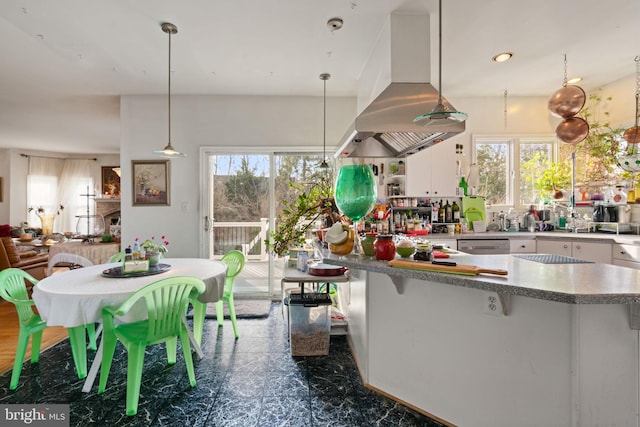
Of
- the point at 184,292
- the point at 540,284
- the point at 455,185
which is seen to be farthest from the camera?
the point at 455,185

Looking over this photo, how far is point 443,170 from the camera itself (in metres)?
4.20

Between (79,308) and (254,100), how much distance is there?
3296mm

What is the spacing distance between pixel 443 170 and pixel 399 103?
2326 mm

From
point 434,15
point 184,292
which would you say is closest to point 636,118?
point 434,15

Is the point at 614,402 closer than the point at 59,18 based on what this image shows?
Yes

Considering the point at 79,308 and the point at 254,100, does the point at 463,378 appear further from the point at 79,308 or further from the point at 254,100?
the point at 254,100

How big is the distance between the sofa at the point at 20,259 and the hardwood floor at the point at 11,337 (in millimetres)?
1215

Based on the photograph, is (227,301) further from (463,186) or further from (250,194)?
(463,186)

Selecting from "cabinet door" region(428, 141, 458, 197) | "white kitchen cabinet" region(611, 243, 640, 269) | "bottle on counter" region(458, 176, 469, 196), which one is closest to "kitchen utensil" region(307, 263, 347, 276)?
"cabinet door" region(428, 141, 458, 197)

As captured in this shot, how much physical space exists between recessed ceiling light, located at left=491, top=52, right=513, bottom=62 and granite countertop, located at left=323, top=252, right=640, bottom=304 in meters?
2.36

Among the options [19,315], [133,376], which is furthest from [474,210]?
[19,315]

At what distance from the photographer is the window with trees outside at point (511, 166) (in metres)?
4.36

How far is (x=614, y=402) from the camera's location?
1.38 meters

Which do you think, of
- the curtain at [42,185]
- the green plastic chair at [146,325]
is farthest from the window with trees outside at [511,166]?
the curtain at [42,185]
